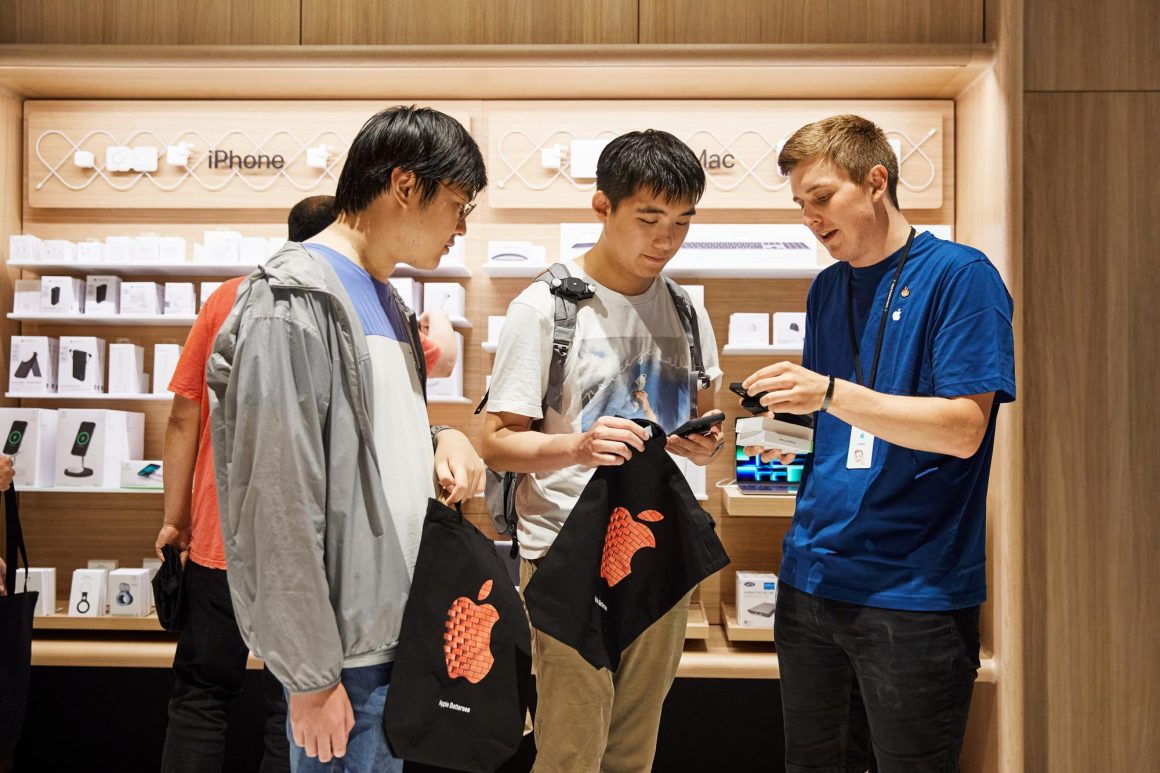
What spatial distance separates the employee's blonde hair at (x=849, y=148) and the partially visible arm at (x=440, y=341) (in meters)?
0.96

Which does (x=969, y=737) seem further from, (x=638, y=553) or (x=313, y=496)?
(x=313, y=496)

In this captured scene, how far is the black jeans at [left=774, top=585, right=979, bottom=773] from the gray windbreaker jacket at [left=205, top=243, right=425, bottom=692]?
1.03 metres

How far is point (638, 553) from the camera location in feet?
6.34

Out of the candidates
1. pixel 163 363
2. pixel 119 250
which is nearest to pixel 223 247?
pixel 119 250

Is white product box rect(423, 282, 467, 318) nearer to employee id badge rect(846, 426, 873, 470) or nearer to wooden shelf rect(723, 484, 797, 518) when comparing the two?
wooden shelf rect(723, 484, 797, 518)

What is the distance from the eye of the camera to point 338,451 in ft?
4.29

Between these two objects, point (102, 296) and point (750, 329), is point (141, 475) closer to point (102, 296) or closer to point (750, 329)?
point (102, 296)

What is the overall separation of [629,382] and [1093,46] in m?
2.61

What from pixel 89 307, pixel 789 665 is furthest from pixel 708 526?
pixel 89 307

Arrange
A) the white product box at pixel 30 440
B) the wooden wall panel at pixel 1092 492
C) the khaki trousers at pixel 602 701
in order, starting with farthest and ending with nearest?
the white product box at pixel 30 440
the wooden wall panel at pixel 1092 492
the khaki trousers at pixel 602 701

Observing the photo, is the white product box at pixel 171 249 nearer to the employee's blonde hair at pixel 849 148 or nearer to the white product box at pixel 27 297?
the white product box at pixel 27 297

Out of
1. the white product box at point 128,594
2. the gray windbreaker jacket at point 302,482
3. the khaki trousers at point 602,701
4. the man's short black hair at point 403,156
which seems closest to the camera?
the gray windbreaker jacket at point 302,482

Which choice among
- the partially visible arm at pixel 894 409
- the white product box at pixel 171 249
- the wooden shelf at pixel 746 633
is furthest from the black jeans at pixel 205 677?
the wooden shelf at pixel 746 633

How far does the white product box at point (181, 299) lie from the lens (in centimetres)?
367
